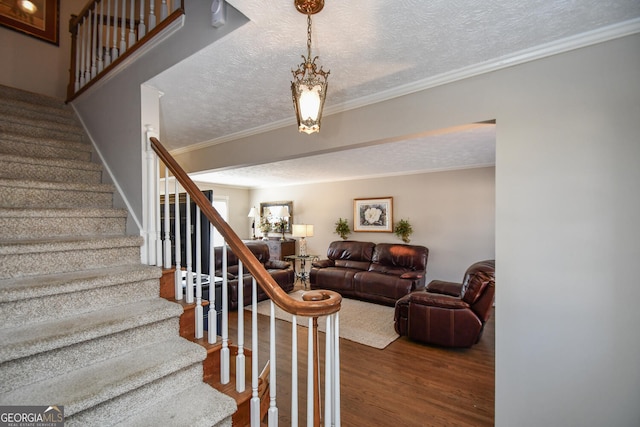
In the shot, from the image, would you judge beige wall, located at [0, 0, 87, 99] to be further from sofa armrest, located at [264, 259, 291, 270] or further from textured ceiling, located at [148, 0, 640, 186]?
sofa armrest, located at [264, 259, 291, 270]

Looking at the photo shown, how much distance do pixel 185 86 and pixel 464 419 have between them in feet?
10.8

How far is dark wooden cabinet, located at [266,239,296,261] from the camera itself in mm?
7195

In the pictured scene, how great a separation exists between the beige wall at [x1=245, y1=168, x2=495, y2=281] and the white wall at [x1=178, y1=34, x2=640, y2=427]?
3791 mm

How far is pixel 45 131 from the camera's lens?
8.79 ft

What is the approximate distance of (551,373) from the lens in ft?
5.32

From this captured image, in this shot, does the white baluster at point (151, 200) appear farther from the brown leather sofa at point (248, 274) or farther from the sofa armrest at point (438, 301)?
the sofa armrest at point (438, 301)

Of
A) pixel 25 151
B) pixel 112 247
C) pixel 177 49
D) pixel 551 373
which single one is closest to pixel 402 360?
pixel 551 373

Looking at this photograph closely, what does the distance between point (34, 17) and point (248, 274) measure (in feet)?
15.0

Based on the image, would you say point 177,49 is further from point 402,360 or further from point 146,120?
point 402,360

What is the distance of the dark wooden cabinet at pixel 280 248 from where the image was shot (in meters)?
7.20

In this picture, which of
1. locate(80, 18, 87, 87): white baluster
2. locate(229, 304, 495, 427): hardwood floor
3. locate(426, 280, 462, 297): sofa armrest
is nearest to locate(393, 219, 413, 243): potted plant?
locate(426, 280, 462, 297): sofa armrest

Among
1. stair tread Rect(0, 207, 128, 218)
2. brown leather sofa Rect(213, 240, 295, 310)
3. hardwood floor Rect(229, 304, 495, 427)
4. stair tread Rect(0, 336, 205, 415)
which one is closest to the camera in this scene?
stair tread Rect(0, 336, 205, 415)

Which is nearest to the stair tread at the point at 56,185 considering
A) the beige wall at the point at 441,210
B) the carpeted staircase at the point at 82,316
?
the carpeted staircase at the point at 82,316

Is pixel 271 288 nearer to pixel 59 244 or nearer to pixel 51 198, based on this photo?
pixel 59 244
